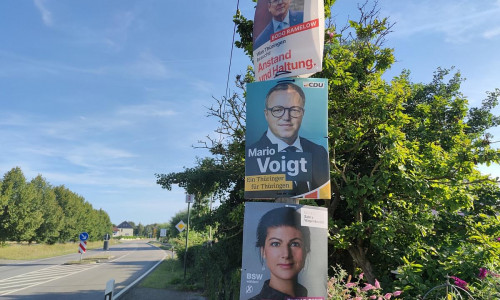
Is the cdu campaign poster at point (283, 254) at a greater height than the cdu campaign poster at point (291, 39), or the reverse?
the cdu campaign poster at point (291, 39)

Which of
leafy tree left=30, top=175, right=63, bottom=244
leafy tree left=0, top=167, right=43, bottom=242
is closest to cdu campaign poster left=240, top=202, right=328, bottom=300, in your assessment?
leafy tree left=0, top=167, right=43, bottom=242

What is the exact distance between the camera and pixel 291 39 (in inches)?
157

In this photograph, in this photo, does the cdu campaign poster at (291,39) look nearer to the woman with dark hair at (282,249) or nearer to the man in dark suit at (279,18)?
the man in dark suit at (279,18)

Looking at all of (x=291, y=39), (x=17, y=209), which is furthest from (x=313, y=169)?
(x=17, y=209)

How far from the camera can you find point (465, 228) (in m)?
6.54

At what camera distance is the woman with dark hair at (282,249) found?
3.29m

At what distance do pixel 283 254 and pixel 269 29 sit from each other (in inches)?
111

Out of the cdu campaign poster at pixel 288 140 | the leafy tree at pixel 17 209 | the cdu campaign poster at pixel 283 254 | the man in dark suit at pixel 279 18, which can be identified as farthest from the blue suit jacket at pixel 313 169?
the leafy tree at pixel 17 209

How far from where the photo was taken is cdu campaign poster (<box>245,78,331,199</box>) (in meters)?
3.52

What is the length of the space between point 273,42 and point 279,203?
2064 millimetres

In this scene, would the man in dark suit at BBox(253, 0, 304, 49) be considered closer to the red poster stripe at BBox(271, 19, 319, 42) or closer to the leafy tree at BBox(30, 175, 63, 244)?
the red poster stripe at BBox(271, 19, 319, 42)

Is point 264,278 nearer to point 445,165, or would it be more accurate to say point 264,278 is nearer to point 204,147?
point 445,165

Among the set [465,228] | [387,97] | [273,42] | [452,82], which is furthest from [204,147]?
[452,82]

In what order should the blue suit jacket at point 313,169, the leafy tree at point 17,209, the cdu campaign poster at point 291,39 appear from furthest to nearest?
the leafy tree at point 17,209 < the cdu campaign poster at point 291,39 < the blue suit jacket at point 313,169
